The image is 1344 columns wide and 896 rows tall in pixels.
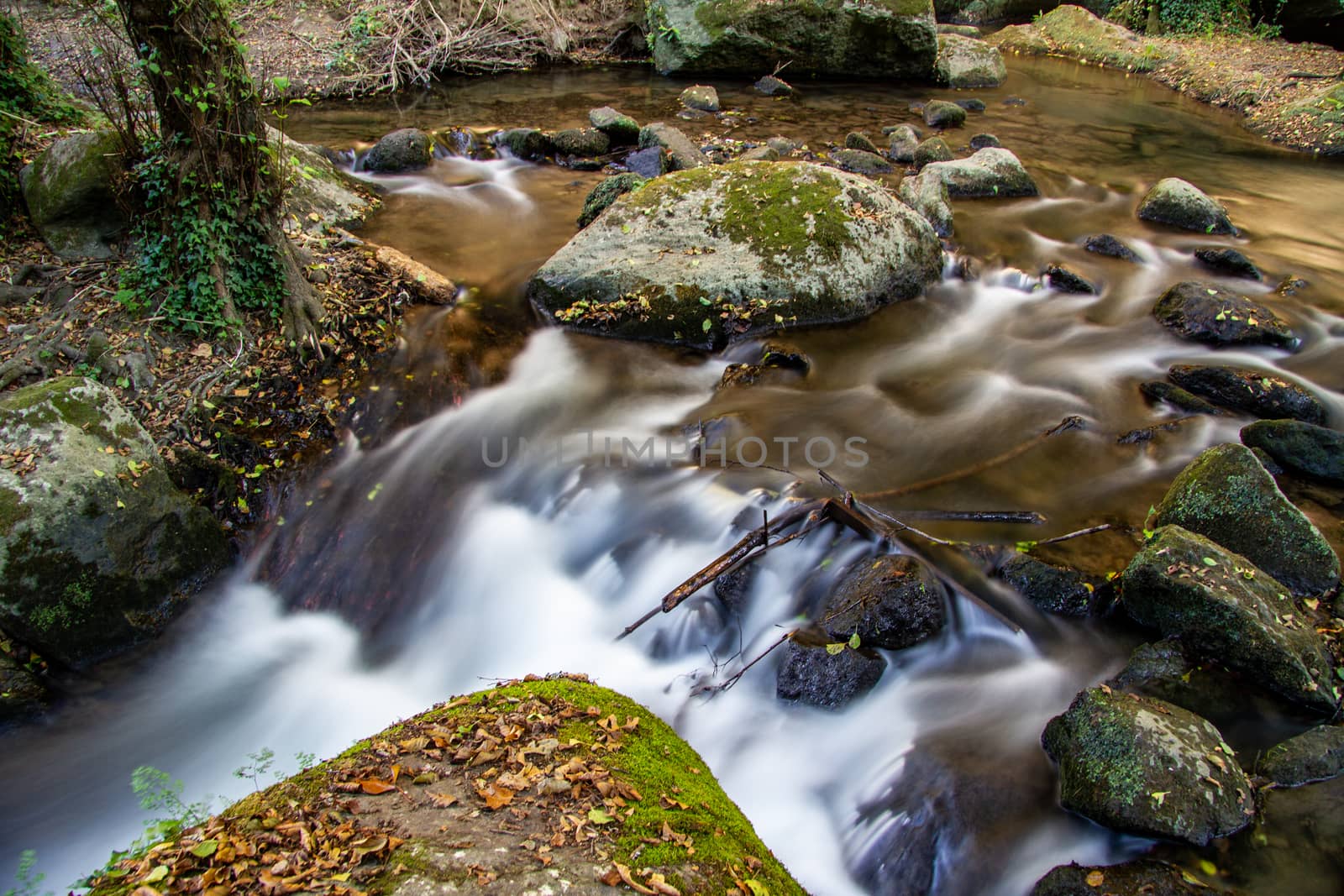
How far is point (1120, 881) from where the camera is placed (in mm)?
3445

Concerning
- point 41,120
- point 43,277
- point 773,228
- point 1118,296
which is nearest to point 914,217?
point 773,228

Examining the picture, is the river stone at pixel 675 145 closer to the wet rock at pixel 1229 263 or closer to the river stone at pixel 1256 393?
the wet rock at pixel 1229 263

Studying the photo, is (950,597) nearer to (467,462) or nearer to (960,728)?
(960,728)

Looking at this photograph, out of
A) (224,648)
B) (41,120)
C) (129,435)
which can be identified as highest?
(41,120)

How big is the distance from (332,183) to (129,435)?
5644mm

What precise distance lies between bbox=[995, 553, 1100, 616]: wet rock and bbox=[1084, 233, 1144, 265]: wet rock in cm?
600

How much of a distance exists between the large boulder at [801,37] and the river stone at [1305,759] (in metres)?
15.4

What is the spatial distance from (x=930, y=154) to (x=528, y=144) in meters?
6.10

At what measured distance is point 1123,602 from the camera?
4.80 meters

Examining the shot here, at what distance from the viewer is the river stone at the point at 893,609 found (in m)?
4.72

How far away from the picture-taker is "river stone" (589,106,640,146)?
40.1 feet

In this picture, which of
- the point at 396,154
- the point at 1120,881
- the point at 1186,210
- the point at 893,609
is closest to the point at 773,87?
the point at 396,154

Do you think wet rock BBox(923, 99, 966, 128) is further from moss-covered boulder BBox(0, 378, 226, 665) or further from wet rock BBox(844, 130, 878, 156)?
moss-covered boulder BBox(0, 378, 226, 665)

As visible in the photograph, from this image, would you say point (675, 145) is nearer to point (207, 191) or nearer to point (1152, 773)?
point (207, 191)
